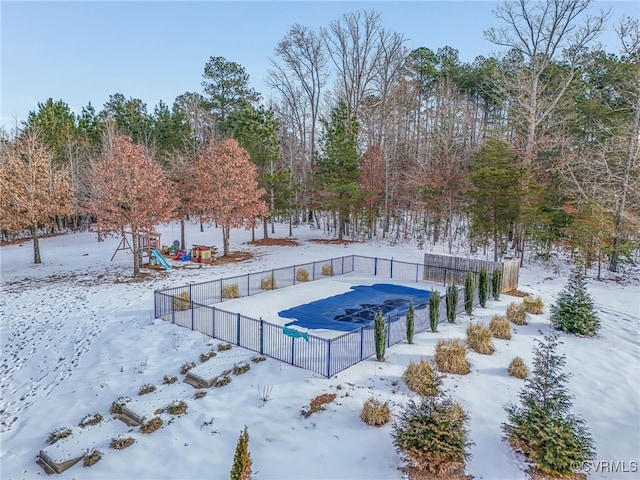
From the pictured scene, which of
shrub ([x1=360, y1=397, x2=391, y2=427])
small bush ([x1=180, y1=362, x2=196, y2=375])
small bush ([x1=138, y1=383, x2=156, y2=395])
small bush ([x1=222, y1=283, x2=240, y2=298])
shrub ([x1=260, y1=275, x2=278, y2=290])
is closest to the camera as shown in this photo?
shrub ([x1=360, y1=397, x2=391, y2=427])

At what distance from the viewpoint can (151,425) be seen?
744 centimetres

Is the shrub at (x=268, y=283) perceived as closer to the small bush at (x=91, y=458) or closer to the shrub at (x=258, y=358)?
the shrub at (x=258, y=358)

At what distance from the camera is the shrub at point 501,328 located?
11594 millimetres

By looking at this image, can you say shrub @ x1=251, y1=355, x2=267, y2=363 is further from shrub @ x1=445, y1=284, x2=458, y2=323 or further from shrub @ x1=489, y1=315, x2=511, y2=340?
shrub @ x1=489, y1=315, x2=511, y2=340

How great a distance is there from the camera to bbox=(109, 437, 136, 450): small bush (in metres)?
6.92

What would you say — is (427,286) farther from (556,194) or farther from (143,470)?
(143,470)

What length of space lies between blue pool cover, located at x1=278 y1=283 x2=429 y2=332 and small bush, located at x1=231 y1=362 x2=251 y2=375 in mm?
2862

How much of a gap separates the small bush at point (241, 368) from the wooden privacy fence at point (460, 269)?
10.8m

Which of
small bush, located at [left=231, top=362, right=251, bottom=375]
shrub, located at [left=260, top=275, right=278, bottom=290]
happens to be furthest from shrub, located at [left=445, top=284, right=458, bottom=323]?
shrub, located at [left=260, top=275, right=278, bottom=290]

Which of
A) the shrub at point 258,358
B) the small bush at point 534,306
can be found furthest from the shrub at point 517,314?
the shrub at point 258,358

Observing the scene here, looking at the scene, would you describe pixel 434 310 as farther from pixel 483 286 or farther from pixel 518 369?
pixel 483 286

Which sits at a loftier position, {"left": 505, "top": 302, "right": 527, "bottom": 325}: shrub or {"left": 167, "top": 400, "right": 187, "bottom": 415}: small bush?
{"left": 505, "top": 302, "right": 527, "bottom": 325}: shrub

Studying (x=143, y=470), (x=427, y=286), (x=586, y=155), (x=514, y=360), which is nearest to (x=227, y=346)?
(x=143, y=470)

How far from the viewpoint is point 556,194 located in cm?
2358
